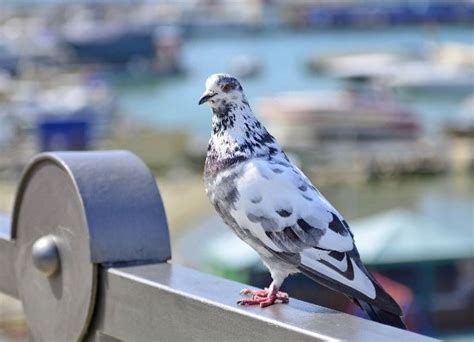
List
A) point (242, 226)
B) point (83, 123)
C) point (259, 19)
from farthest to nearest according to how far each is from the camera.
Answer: point (259, 19) → point (83, 123) → point (242, 226)

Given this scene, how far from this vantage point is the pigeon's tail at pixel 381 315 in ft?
4.90

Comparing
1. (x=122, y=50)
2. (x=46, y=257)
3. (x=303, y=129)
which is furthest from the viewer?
(x=122, y=50)

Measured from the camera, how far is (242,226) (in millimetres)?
1601

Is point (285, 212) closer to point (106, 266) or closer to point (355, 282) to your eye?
point (355, 282)

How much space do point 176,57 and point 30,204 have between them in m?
64.8

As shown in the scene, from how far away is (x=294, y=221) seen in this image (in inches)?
61.7

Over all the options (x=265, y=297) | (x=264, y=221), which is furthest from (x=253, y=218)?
(x=265, y=297)

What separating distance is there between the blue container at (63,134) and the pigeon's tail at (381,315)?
82.0 ft

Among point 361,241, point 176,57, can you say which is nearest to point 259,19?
point 176,57

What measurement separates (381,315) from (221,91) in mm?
412

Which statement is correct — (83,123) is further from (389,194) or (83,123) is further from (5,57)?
(5,57)

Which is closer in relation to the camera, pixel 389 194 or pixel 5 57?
pixel 389 194

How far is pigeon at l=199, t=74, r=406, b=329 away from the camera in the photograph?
1.51 m

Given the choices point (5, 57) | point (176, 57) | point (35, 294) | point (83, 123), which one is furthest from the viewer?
point (176, 57)
